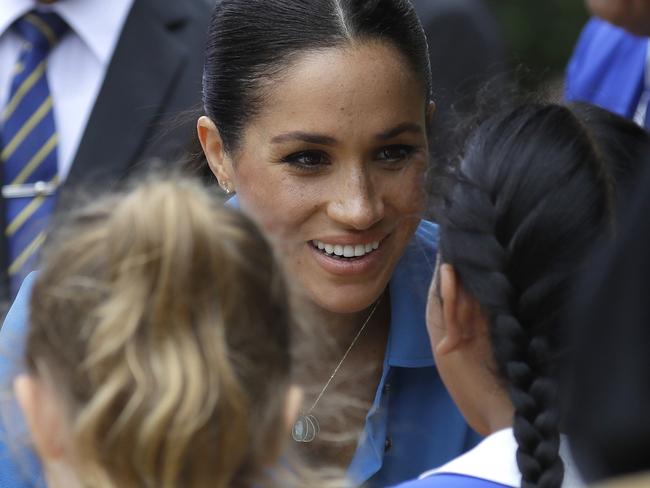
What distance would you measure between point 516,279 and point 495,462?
0.27 metres

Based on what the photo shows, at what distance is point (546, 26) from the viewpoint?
27.9ft

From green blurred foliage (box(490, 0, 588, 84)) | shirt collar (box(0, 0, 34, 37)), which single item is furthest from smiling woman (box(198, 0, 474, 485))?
green blurred foliage (box(490, 0, 588, 84))

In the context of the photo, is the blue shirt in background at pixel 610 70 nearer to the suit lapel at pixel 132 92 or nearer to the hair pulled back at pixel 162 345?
the suit lapel at pixel 132 92

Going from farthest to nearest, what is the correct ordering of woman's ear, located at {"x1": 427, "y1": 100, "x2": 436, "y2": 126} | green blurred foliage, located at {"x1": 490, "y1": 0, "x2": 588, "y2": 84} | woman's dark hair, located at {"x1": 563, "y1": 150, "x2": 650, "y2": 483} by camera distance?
1. green blurred foliage, located at {"x1": 490, "y1": 0, "x2": 588, "y2": 84}
2. woman's ear, located at {"x1": 427, "y1": 100, "x2": 436, "y2": 126}
3. woman's dark hair, located at {"x1": 563, "y1": 150, "x2": 650, "y2": 483}

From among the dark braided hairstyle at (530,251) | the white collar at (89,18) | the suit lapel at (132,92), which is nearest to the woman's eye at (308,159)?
the dark braided hairstyle at (530,251)

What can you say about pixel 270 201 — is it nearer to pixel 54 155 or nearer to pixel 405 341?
pixel 405 341

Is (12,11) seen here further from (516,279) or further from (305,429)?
(516,279)

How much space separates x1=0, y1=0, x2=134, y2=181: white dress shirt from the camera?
3.59 meters

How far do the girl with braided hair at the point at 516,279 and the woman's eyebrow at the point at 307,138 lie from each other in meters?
0.56

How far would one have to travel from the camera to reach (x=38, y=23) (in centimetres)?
358

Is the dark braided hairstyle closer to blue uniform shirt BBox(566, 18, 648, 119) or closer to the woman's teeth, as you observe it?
the woman's teeth

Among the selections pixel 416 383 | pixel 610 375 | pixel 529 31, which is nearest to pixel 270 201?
pixel 416 383

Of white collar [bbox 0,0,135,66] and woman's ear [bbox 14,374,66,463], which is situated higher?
woman's ear [bbox 14,374,66,463]

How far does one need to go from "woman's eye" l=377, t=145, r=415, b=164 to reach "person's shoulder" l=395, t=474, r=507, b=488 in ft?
3.10
